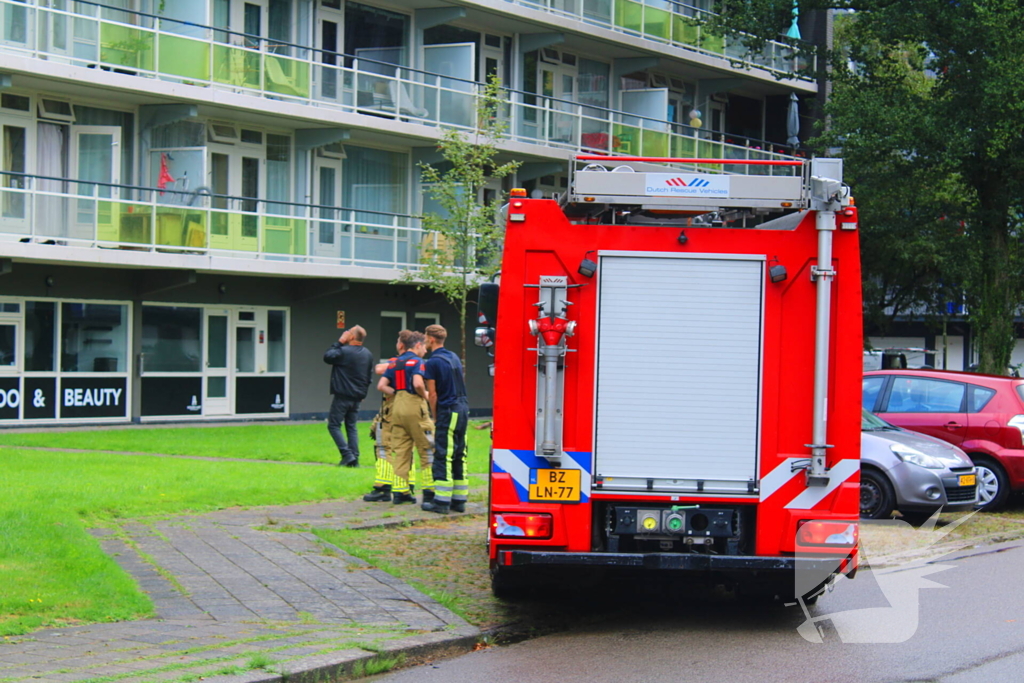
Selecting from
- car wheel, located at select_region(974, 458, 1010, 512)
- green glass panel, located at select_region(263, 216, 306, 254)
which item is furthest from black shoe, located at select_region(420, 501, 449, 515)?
green glass panel, located at select_region(263, 216, 306, 254)

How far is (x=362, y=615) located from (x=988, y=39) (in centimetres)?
1988

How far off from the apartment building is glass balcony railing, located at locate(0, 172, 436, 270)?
0.14ft

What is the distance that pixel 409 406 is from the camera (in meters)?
12.1

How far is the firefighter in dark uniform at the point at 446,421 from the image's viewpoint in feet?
38.9

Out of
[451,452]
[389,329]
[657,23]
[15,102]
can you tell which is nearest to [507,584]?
[451,452]

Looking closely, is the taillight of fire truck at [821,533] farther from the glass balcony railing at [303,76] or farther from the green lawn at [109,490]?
the glass balcony railing at [303,76]

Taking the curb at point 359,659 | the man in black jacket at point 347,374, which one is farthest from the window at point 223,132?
the curb at point 359,659

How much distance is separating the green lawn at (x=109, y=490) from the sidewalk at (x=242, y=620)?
307mm

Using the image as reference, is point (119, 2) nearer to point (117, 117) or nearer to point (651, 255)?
point (117, 117)

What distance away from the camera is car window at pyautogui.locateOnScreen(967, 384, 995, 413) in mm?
14742

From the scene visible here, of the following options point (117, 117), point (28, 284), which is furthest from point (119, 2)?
point (28, 284)

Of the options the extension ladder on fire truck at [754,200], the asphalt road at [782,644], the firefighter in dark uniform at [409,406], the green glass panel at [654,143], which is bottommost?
the asphalt road at [782,644]

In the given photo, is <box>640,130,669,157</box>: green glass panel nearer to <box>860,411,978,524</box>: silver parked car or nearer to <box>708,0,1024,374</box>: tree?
<box>708,0,1024,374</box>: tree

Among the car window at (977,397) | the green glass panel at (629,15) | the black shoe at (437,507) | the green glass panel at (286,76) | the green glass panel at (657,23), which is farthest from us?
the green glass panel at (657,23)
